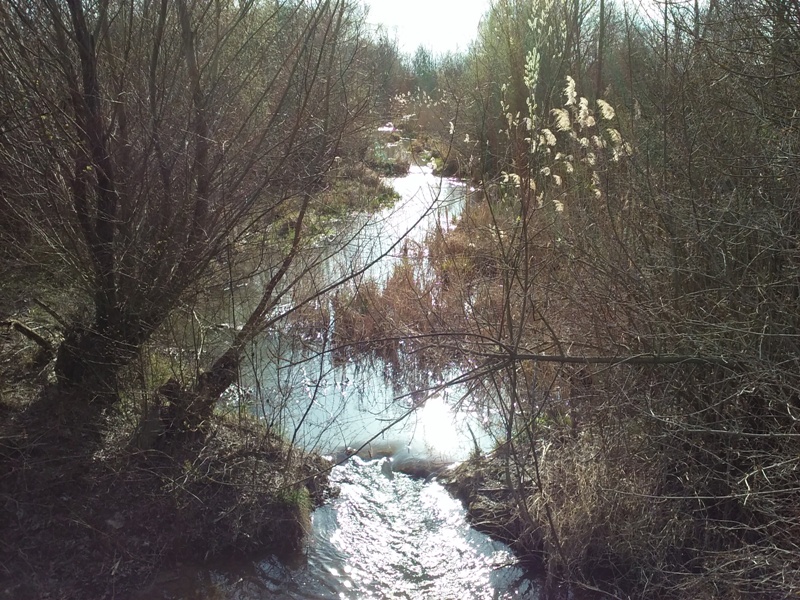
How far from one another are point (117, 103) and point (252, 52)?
115 centimetres

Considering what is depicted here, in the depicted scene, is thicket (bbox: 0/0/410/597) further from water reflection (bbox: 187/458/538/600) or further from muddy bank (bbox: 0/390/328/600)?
water reflection (bbox: 187/458/538/600)

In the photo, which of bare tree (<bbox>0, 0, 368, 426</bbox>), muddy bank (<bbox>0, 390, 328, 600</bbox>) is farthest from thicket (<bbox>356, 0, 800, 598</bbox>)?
bare tree (<bbox>0, 0, 368, 426</bbox>)

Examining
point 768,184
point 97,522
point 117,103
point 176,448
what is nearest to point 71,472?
point 97,522

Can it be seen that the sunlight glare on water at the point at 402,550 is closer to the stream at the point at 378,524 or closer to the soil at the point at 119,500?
the stream at the point at 378,524

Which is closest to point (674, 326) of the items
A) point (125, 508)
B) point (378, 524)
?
point (378, 524)

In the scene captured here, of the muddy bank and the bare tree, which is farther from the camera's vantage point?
the bare tree

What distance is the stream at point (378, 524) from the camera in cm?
340

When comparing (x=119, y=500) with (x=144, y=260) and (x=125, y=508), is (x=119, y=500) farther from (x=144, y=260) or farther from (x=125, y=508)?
(x=144, y=260)

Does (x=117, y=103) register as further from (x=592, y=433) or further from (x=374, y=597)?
(x=592, y=433)

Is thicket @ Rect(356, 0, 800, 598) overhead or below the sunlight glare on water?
overhead

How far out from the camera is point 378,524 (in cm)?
401

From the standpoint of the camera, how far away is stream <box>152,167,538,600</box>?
3.40 metres

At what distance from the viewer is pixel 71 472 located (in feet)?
11.5

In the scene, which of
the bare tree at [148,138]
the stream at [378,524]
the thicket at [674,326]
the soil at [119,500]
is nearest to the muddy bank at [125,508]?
the soil at [119,500]
